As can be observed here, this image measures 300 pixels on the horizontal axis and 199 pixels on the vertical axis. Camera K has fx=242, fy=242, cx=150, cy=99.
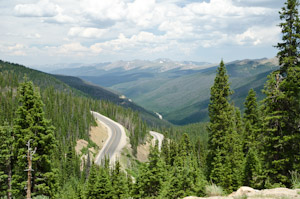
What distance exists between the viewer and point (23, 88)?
82.1 ft

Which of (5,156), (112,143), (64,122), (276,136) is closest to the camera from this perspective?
(276,136)

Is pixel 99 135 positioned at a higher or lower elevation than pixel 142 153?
higher

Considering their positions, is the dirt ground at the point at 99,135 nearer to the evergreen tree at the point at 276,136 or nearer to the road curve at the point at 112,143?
the road curve at the point at 112,143

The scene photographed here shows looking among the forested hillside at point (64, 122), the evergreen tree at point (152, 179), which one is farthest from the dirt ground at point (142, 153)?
the evergreen tree at point (152, 179)

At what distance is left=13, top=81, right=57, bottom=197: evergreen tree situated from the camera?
2444cm

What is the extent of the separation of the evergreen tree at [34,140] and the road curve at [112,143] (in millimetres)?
63403

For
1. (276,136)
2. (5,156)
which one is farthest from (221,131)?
(5,156)

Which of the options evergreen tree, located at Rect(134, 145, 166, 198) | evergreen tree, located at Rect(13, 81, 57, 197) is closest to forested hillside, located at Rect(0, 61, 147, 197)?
evergreen tree, located at Rect(13, 81, 57, 197)

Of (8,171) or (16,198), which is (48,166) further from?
(8,171)

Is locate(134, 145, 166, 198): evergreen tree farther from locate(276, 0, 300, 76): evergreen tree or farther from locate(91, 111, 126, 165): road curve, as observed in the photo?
locate(91, 111, 126, 165): road curve

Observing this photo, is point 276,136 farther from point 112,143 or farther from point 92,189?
point 112,143

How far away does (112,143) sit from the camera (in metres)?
116

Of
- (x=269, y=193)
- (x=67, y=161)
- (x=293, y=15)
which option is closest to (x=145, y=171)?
(x=269, y=193)

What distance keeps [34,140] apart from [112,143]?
93622 mm
